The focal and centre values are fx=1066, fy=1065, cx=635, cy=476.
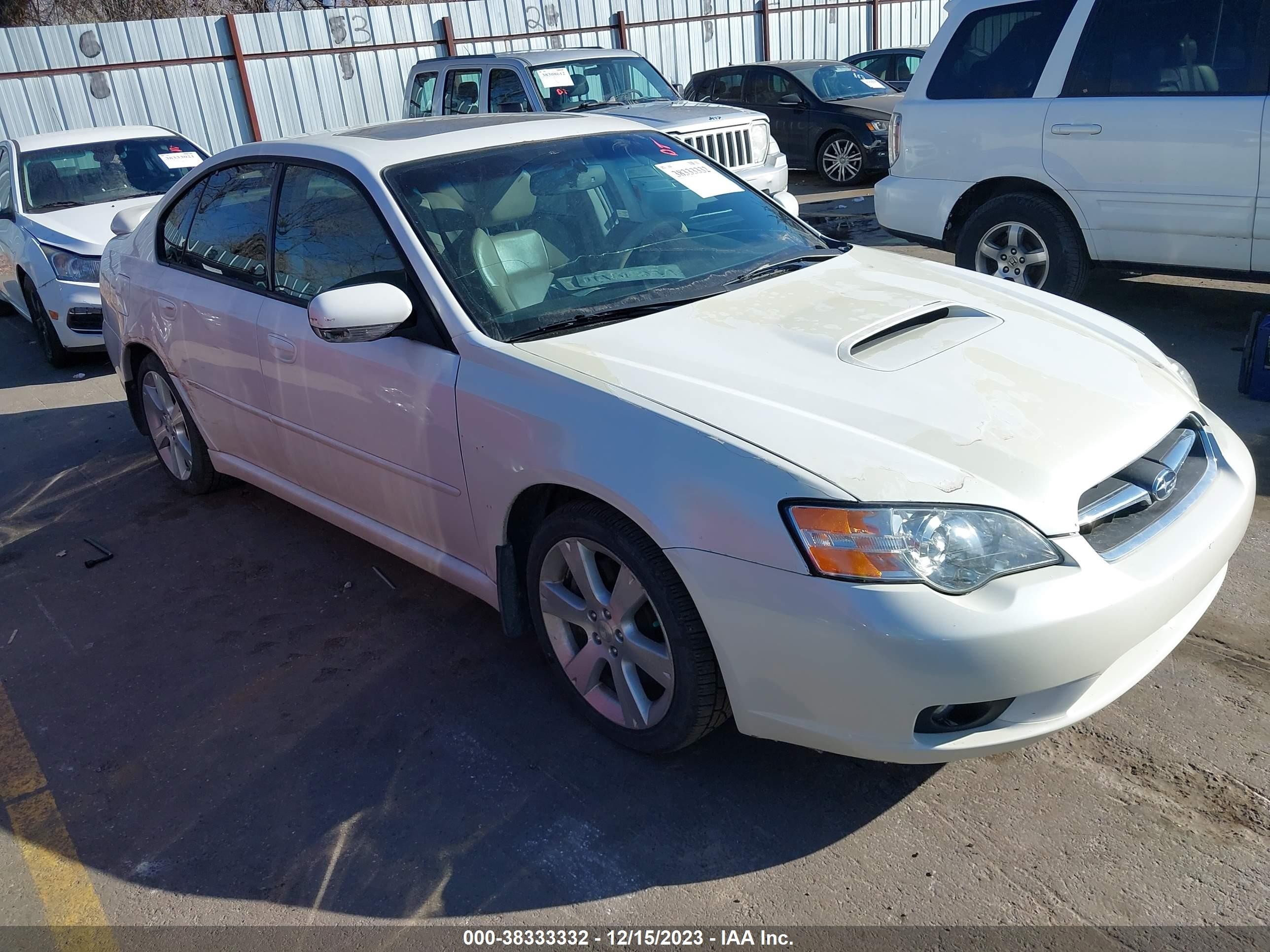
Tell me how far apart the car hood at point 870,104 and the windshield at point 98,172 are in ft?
25.4

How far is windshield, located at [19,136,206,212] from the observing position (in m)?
8.42

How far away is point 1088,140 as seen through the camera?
6.16 meters

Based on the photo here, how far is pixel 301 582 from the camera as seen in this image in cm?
434

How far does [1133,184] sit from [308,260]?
464 centimetres

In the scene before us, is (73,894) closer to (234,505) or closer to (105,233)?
(234,505)

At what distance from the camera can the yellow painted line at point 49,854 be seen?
266 centimetres

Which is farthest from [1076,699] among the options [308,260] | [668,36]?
[668,36]

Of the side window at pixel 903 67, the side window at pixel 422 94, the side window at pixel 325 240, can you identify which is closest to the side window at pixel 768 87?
the side window at pixel 903 67

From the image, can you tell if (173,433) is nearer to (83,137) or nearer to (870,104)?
(83,137)

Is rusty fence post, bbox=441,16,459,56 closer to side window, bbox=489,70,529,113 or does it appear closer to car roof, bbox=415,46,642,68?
car roof, bbox=415,46,642,68

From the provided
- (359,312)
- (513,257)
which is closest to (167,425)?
(359,312)

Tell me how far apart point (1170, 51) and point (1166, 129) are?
18.1 inches

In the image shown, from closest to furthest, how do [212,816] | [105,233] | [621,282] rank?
[212,816]
[621,282]
[105,233]

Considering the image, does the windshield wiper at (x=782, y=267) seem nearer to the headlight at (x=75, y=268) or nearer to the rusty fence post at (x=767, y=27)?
the headlight at (x=75, y=268)
